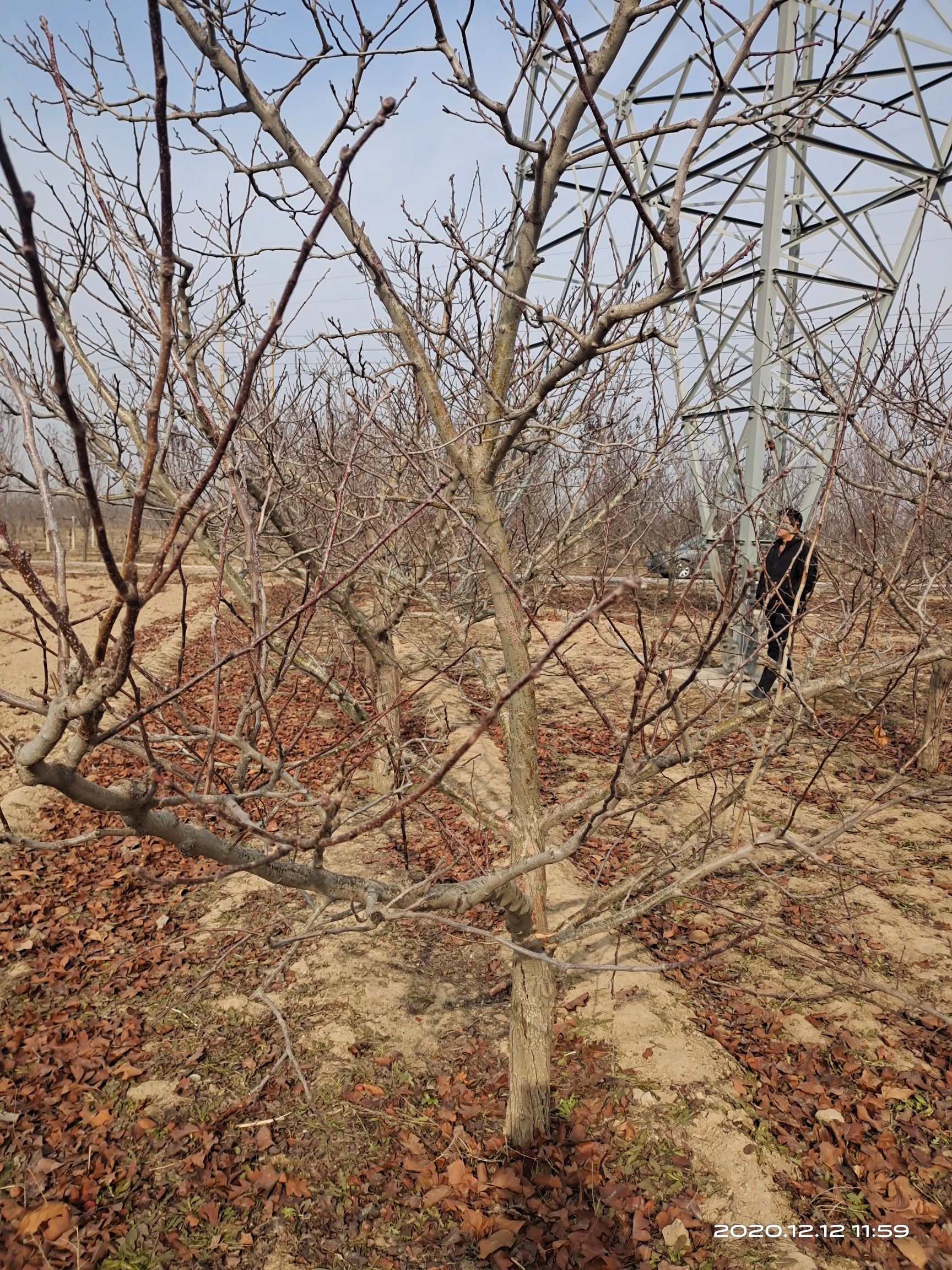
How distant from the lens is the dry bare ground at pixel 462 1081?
8.54 ft

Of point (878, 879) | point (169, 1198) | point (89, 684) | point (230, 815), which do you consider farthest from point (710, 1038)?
point (89, 684)

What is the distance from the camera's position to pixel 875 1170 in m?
2.75

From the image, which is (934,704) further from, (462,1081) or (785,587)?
(462,1081)

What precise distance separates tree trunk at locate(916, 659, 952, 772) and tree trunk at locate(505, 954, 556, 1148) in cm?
389

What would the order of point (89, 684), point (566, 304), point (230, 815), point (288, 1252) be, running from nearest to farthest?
point (89, 684) < point (230, 815) < point (288, 1252) < point (566, 304)

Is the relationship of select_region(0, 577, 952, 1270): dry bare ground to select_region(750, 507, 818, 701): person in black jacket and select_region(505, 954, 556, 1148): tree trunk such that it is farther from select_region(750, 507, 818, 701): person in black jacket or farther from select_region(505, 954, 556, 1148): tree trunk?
select_region(750, 507, 818, 701): person in black jacket

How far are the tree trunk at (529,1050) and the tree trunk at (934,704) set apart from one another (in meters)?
3.89

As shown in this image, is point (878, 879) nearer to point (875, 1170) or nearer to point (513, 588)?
point (875, 1170)

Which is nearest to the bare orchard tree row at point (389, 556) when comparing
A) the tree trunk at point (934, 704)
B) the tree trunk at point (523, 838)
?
the tree trunk at point (523, 838)

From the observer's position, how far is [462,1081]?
10.8 feet

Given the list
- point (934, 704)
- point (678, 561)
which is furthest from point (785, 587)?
point (934, 704)

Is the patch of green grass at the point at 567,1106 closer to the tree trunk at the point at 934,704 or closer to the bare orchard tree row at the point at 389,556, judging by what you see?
the bare orchard tree row at the point at 389,556

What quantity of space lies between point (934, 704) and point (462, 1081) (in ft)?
16.1

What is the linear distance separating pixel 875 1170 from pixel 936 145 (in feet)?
26.0
